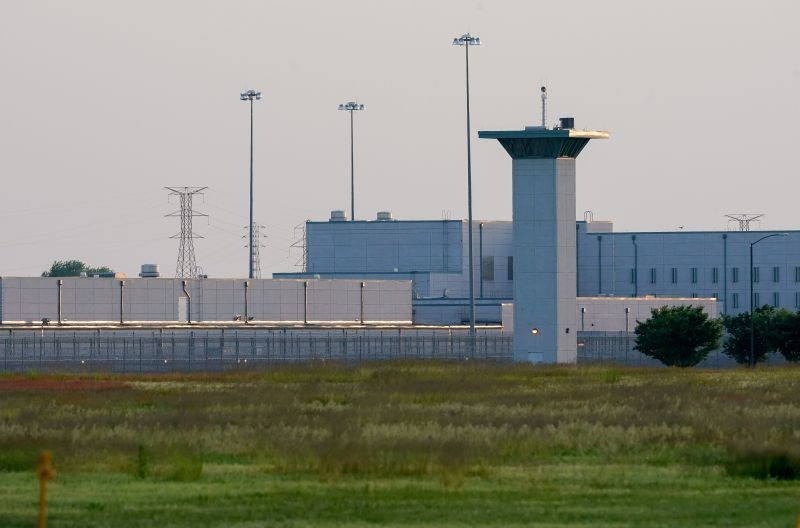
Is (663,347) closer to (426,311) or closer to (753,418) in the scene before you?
(426,311)

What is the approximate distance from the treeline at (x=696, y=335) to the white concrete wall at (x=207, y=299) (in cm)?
3006

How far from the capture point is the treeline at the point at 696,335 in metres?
90.6

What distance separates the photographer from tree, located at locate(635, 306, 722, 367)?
9056 cm

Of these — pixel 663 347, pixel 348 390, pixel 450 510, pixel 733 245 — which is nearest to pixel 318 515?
pixel 450 510

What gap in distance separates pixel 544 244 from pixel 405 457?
54992 mm

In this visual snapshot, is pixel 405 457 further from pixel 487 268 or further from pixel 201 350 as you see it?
pixel 487 268

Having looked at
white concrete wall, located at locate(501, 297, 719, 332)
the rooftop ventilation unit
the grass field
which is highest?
the rooftop ventilation unit

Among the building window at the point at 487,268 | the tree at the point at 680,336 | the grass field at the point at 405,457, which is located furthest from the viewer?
the building window at the point at 487,268

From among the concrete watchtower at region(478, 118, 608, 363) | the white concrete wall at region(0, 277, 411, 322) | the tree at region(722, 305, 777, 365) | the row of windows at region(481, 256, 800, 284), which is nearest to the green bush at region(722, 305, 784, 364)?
the tree at region(722, 305, 777, 365)

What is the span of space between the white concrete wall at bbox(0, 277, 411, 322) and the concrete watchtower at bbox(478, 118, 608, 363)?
3019 centimetres

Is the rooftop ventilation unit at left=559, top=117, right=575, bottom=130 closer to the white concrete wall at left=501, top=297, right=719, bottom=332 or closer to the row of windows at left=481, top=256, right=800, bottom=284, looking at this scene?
the white concrete wall at left=501, top=297, right=719, bottom=332

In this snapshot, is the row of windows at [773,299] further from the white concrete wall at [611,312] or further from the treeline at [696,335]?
the treeline at [696,335]

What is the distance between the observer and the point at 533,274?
84.9 metres

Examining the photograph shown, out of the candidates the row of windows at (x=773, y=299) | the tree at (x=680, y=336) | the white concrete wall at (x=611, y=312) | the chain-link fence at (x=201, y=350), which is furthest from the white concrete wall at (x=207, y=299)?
the tree at (x=680, y=336)
